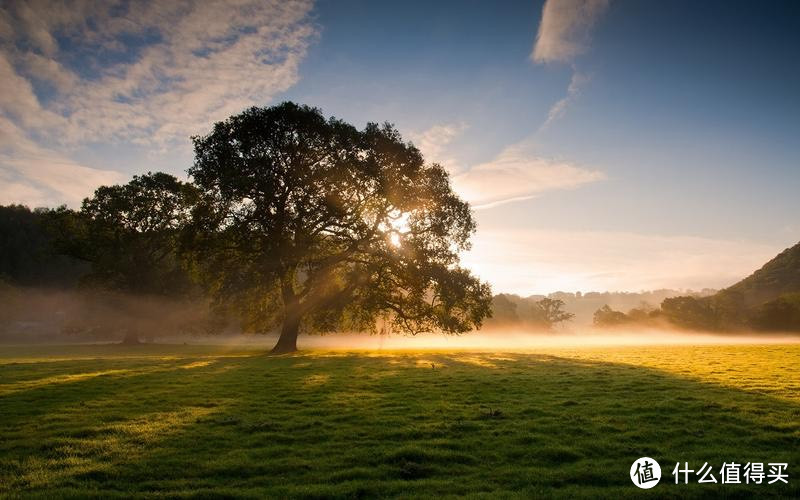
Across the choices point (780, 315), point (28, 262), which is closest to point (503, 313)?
point (780, 315)

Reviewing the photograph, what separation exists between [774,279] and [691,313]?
52.4m

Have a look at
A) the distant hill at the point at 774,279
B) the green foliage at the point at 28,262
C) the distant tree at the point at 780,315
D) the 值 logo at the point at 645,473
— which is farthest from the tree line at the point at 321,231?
the distant hill at the point at 774,279

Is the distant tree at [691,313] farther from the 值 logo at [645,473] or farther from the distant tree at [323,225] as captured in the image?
the 值 logo at [645,473]

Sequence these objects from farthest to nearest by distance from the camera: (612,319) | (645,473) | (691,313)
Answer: (612,319) < (691,313) < (645,473)

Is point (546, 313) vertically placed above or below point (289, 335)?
above

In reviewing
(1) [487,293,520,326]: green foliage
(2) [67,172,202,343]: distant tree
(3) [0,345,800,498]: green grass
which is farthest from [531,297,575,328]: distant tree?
(3) [0,345,800,498]: green grass

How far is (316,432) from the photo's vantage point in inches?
456

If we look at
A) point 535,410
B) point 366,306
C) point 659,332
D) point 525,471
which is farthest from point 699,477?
point 659,332

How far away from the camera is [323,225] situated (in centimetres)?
3809

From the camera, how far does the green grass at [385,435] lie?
327 inches

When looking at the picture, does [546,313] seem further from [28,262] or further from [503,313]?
[28,262]

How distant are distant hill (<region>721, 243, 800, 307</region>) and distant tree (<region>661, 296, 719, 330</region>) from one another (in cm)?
2716

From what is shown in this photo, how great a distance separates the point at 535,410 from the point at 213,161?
1284 inches

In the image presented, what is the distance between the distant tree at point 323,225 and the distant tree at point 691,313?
84.9 metres
